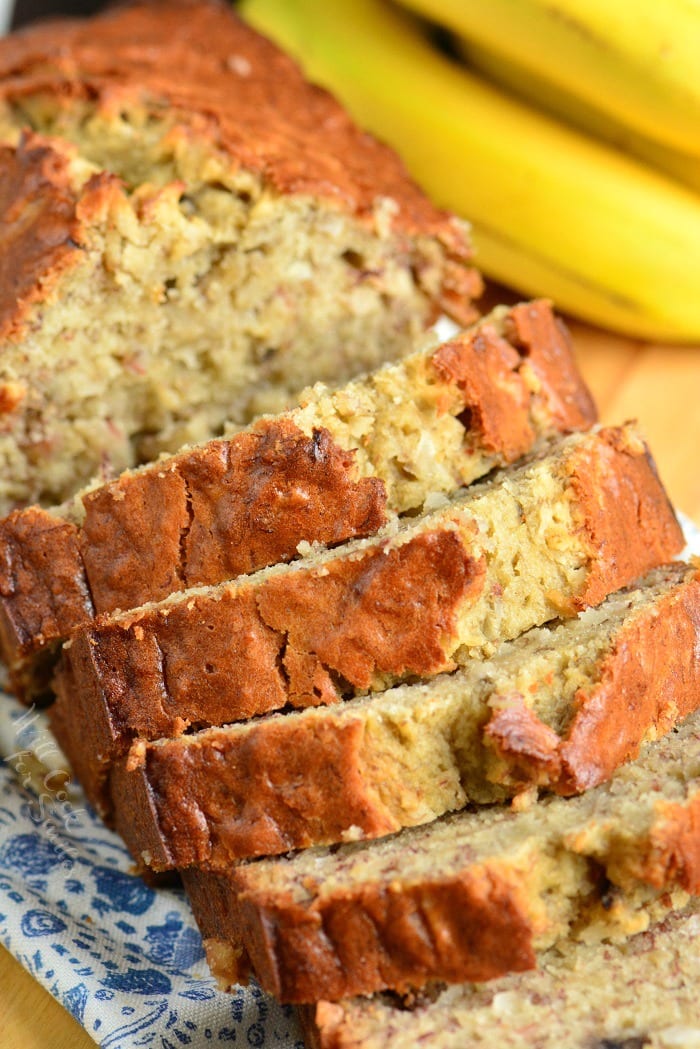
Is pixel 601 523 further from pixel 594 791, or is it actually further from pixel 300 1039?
pixel 300 1039

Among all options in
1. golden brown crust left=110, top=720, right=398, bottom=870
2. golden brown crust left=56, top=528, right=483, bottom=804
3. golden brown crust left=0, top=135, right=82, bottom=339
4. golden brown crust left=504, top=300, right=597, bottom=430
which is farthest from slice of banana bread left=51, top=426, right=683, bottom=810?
golden brown crust left=0, top=135, right=82, bottom=339

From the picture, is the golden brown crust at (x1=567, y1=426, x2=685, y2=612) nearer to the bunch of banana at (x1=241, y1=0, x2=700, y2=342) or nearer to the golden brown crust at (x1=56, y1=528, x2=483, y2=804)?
the golden brown crust at (x1=56, y1=528, x2=483, y2=804)

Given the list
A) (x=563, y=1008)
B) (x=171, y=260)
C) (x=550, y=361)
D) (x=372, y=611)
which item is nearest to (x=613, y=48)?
(x=550, y=361)

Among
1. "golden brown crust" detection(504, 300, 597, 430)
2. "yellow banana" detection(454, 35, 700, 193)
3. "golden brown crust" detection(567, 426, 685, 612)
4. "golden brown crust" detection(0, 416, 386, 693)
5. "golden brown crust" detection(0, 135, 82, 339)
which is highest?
"yellow banana" detection(454, 35, 700, 193)

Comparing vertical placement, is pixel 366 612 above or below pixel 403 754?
above

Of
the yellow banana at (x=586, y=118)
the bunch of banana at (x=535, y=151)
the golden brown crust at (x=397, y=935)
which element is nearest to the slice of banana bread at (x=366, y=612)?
the golden brown crust at (x=397, y=935)

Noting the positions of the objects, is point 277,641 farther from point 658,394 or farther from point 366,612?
point 658,394

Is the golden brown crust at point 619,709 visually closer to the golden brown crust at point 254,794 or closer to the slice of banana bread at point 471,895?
Answer: the slice of banana bread at point 471,895
